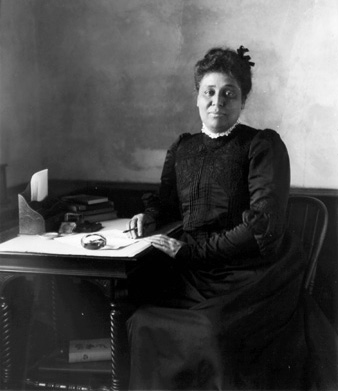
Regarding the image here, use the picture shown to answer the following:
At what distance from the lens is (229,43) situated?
269cm

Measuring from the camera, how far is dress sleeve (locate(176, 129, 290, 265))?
1919 millimetres

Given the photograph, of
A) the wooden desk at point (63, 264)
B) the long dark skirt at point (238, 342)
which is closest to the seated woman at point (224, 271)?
the long dark skirt at point (238, 342)

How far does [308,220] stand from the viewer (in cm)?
270

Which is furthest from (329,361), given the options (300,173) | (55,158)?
(55,158)

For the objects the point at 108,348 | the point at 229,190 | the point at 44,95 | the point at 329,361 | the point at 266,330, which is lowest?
the point at 108,348

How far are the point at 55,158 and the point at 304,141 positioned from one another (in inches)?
55.8

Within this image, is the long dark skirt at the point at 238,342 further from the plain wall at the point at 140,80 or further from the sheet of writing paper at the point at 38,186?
the plain wall at the point at 140,80

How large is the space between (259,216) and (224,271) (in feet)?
0.89

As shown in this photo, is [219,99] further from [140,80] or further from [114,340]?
[114,340]

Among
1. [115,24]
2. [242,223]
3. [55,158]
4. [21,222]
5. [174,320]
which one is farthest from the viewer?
[55,158]

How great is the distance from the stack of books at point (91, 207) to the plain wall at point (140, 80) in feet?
1.29

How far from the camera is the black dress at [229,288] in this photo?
5.89 ft

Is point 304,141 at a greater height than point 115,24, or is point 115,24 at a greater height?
point 115,24

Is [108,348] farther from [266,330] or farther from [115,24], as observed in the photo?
[115,24]
